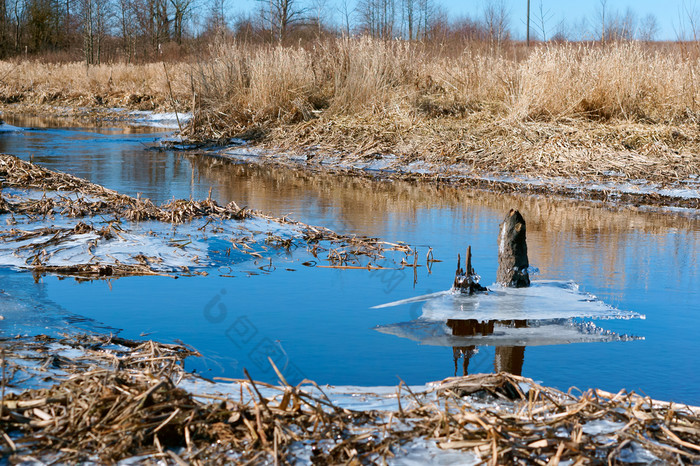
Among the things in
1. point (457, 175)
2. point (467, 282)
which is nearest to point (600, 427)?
point (467, 282)

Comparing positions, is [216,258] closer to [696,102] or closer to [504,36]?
[696,102]

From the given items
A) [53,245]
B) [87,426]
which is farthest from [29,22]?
[87,426]

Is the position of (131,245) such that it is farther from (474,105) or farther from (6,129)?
(6,129)

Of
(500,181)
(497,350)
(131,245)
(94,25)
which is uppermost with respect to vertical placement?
(94,25)

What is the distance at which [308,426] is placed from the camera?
6.70ft

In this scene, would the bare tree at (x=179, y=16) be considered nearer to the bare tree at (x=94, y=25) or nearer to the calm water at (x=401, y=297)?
the bare tree at (x=94, y=25)

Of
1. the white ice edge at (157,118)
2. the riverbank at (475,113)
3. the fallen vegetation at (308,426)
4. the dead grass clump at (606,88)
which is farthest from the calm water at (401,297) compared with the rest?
the white ice edge at (157,118)

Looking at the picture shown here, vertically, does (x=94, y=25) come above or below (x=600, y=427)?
above

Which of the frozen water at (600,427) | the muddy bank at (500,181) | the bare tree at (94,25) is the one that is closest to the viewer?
the frozen water at (600,427)

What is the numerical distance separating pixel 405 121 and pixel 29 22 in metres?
37.1

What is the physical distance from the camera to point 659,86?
10305 millimetres

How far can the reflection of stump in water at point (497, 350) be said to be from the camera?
9.64ft

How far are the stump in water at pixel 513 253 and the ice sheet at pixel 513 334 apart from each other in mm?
506

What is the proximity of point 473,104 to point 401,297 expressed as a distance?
8512 millimetres
